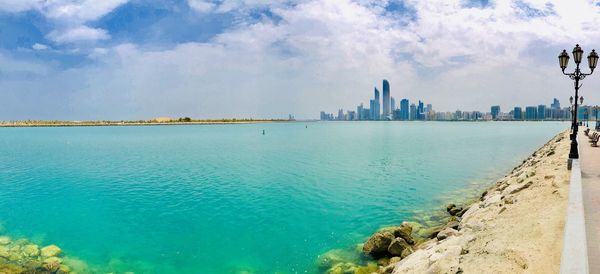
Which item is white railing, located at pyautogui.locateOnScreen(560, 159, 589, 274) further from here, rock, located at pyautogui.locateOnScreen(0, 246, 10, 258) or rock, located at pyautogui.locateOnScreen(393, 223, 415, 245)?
rock, located at pyautogui.locateOnScreen(0, 246, 10, 258)

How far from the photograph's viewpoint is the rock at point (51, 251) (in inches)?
543

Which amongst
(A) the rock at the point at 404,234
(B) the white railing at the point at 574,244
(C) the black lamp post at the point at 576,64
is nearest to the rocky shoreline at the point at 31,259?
(A) the rock at the point at 404,234

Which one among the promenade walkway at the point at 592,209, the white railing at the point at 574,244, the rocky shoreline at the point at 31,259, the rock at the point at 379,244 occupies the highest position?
the white railing at the point at 574,244

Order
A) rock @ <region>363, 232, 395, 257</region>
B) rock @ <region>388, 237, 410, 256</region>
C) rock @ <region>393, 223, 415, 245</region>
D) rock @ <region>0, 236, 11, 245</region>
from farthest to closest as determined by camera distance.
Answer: rock @ <region>0, 236, 11, 245</region>
rock @ <region>393, 223, 415, 245</region>
rock @ <region>363, 232, 395, 257</region>
rock @ <region>388, 237, 410, 256</region>

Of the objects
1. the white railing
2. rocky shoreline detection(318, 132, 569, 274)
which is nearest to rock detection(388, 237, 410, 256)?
rocky shoreline detection(318, 132, 569, 274)

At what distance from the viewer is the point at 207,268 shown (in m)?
12.8

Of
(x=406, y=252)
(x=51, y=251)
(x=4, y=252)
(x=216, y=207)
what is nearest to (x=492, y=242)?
(x=406, y=252)

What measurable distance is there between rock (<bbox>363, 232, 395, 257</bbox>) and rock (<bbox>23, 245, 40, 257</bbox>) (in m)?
A: 13.0

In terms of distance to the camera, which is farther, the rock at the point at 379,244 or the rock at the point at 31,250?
the rock at the point at 31,250

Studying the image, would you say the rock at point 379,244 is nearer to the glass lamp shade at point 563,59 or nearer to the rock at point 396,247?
the rock at point 396,247

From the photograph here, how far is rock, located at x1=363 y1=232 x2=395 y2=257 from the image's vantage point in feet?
42.2

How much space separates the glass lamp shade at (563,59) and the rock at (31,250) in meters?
23.2

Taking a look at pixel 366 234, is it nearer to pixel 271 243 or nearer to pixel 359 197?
pixel 271 243

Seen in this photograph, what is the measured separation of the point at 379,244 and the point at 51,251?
508 inches
